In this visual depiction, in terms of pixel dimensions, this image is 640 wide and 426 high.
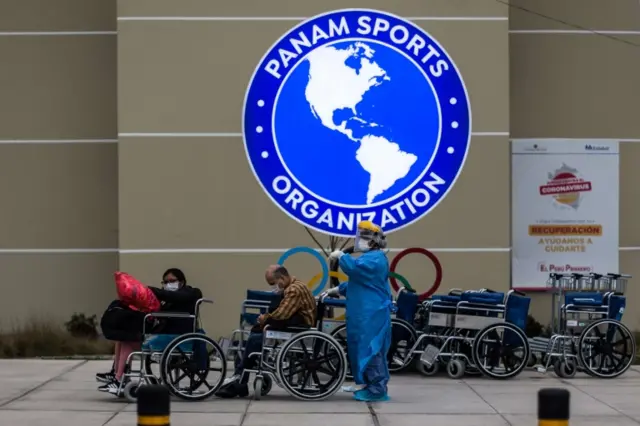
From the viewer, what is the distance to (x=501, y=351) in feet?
47.6

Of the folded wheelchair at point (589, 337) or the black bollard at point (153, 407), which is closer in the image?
the black bollard at point (153, 407)

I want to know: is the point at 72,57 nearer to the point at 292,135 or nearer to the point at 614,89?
the point at 292,135

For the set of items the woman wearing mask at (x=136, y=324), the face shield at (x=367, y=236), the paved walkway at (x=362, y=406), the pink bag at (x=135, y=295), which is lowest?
the paved walkway at (x=362, y=406)

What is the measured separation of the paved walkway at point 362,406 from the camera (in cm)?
1135

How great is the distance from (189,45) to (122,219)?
8.09ft

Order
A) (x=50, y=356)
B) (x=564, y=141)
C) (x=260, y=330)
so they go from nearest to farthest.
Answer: (x=260, y=330), (x=50, y=356), (x=564, y=141)

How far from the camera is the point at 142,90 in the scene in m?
17.3

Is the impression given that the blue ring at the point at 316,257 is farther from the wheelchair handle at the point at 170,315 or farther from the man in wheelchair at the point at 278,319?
the wheelchair handle at the point at 170,315

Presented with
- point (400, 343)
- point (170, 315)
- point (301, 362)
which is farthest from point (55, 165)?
point (301, 362)

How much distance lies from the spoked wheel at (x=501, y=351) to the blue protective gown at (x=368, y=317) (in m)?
1.94

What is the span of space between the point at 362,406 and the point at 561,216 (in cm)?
704

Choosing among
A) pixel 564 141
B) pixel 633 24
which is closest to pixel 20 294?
pixel 564 141

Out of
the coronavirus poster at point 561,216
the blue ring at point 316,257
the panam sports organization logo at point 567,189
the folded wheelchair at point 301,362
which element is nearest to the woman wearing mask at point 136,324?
the folded wheelchair at point 301,362

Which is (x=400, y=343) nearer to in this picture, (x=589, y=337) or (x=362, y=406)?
(x=589, y=337)
